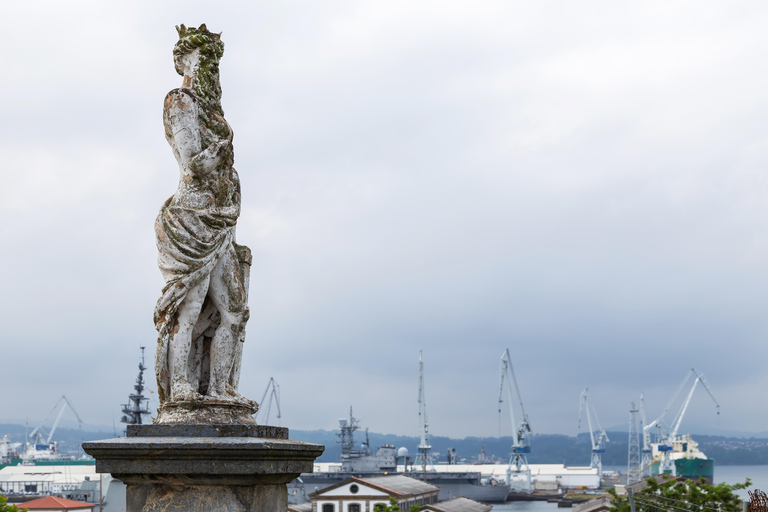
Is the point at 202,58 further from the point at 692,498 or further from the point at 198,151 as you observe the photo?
the point at 692,498

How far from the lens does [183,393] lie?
601 cm

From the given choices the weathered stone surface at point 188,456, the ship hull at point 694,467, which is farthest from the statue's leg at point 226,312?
the ship hull at point 694,467

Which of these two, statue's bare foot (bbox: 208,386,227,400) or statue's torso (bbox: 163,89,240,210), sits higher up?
statue's torso (bbox: 163,89,240,210)

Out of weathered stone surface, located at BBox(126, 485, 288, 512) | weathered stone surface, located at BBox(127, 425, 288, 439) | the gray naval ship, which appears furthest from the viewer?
the gray naval ship

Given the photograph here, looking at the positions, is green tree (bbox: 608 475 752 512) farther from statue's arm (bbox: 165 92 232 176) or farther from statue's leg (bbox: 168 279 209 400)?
statue's arm (bbox: 165 92 232 176)

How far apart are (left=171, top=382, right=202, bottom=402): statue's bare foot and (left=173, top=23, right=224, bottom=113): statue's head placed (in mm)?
2356

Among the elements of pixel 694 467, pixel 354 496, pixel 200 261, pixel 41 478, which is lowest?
pixel 694 467

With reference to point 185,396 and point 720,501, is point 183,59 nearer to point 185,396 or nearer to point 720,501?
point 185,396

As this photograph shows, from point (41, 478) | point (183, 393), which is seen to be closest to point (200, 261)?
point (183, 393)

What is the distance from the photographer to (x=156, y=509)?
18.2 ft

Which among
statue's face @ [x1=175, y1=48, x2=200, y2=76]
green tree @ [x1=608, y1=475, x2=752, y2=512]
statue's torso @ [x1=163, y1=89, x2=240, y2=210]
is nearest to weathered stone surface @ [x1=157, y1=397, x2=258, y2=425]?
statue's torso @ [x1=163, y1=89, x2=240, y2=210]

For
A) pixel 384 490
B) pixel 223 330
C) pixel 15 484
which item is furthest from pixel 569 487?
pixel 223 330

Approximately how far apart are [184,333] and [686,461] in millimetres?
134164

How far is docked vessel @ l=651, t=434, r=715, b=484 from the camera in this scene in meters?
126
